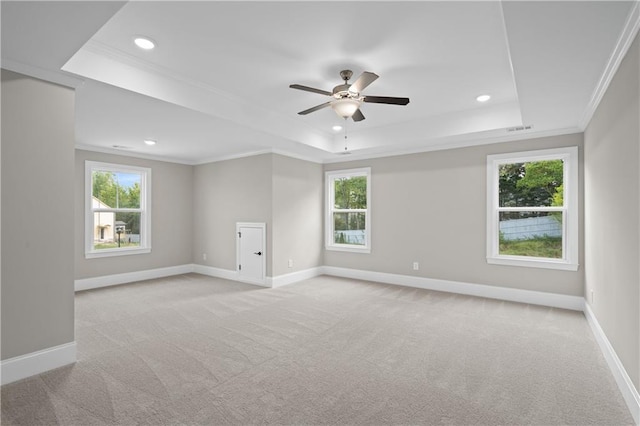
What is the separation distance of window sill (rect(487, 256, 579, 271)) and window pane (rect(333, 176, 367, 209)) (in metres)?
2.50

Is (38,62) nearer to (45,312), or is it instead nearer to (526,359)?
(45,312)

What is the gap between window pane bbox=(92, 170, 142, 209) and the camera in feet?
19.3

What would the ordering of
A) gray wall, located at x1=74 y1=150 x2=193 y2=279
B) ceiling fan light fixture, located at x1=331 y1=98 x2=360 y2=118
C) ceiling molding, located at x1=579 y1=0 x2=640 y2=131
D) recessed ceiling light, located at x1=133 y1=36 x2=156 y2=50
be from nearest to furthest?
ceiling molding, located at x1=579 y1=0 x2=640 y2=131 < recessed ceiling light, located at x1=133 y1=36 x2=156 y2=50 < ceiling fan light fixture, located at x1=331 y1=98 x2=360 y2=118 < gray wall, located at x1=74 y1=150 x2=193 y2=279

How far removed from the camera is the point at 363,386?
247 centimetres

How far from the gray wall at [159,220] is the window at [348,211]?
3090 millimetres

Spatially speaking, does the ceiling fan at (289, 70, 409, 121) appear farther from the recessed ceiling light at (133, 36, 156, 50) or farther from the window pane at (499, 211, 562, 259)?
the window pane at (499, 211, 562, 259)

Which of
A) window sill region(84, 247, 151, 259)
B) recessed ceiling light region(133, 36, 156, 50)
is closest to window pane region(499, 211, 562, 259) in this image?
recessed ceiling light region(133, 36, 156, 50)

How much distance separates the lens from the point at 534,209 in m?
4.66

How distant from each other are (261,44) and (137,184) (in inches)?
192

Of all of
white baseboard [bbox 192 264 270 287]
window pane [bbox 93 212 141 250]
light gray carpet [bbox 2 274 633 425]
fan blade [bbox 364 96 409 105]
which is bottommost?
light gray carpet [bbox 2 274 633 425]

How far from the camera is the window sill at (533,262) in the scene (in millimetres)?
4406

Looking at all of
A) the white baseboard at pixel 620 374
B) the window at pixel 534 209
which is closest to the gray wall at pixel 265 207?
the window at pixel 534 209

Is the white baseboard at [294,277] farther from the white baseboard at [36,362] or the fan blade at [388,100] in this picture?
the fan blade at [388,100]

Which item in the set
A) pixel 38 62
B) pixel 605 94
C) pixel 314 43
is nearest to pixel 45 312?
pixel 38 62
